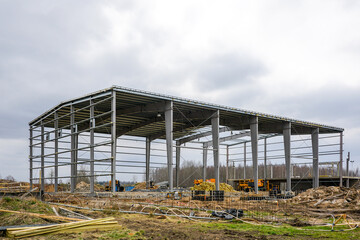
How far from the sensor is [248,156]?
52.4 meters

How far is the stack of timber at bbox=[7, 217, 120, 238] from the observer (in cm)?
1037

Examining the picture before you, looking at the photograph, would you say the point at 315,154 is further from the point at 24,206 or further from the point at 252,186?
the point at 24,206

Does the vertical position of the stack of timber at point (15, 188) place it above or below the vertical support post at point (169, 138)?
below

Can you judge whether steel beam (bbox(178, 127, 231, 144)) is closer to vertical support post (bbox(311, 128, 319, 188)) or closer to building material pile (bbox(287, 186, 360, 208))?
vertical support post (bbox(311, 128, 319, 188))

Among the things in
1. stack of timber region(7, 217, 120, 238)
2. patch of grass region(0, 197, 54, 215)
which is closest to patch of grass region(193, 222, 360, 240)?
stack of timber region(7, 217, 120, 238)

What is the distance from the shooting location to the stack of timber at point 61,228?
408 inches

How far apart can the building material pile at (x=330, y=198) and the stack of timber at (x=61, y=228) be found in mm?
16161

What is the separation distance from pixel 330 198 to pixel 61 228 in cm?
1979

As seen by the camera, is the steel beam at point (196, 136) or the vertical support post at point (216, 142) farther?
the steel beam at point (196, 136)

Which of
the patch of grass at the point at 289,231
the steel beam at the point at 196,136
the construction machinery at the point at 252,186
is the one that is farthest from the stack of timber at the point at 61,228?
the construction machinery at the point at 252,186

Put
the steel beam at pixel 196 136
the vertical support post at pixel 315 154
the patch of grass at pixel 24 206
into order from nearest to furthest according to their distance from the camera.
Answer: the patch of grass at pixel 24 206 < the vertical support post at pixel 315 154 < the steel beam at pixel 196 136

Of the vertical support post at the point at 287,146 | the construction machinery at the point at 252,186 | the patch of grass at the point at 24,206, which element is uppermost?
the vertical support post at the point at 287,146

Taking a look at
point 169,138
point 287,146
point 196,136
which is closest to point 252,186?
point 287,146

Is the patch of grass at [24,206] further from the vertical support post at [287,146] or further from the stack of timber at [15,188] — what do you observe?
the vertical support post at [287,146]
